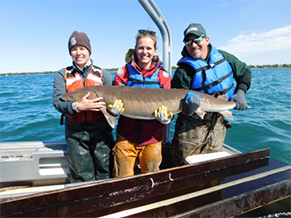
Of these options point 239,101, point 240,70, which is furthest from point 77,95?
point 240,70

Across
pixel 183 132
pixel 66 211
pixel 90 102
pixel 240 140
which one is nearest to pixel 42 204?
pixel 66 211

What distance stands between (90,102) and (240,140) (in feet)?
24.1

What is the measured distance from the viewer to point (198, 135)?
378cm

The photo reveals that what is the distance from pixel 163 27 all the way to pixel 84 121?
2.66 metres

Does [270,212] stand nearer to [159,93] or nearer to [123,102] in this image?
[159,93]

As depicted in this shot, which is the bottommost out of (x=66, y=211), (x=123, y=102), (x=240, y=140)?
(x=240, y=140)

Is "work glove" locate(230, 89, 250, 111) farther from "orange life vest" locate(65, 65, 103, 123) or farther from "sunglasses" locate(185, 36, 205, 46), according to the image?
"orange life vest" locate(65, 65, 103, 123)

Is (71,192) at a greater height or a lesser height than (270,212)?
greater

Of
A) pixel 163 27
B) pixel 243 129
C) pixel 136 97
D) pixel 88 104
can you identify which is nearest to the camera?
pixel 88 104

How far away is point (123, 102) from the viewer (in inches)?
133

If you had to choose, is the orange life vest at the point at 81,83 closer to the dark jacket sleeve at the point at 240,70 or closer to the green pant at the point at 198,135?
the green pant at the point at 198,135

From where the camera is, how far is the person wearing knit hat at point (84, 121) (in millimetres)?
3353

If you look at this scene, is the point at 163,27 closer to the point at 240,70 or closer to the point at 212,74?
the point at 212,74

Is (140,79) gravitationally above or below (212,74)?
below
